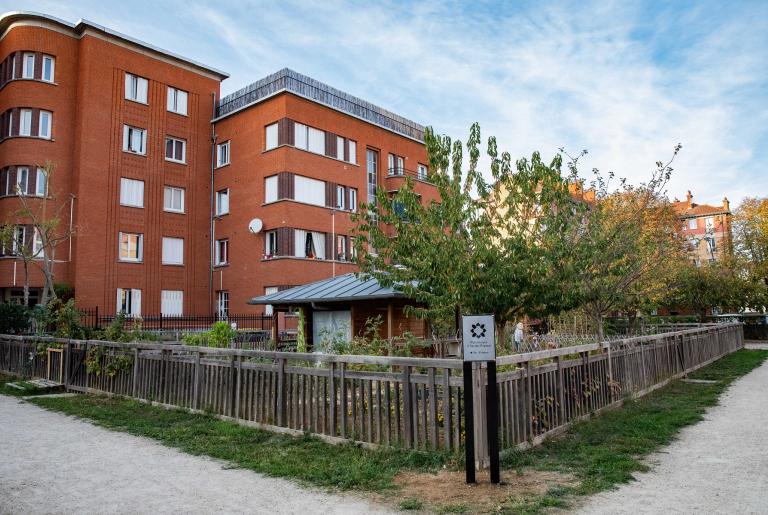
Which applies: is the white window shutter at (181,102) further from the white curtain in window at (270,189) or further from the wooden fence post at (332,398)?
the wooden fence post at (332,398)

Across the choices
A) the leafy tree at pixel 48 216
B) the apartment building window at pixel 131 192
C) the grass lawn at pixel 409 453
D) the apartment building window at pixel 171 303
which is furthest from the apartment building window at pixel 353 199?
the grass lawn at pixel 409 453

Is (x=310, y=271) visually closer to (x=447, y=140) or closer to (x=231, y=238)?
(x=231, y=238)

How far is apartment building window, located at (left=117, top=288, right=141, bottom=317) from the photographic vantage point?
93.3ft

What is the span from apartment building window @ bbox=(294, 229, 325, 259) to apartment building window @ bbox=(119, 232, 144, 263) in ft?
26.2

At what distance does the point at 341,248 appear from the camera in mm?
31938

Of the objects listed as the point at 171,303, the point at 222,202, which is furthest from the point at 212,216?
the point at 171,303

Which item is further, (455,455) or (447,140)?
(447,140)

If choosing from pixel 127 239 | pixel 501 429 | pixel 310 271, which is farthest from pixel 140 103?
pixel 501 429

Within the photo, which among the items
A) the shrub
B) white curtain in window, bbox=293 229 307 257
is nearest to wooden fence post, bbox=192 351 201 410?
the shrub

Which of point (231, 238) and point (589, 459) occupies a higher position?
point (231, 238)

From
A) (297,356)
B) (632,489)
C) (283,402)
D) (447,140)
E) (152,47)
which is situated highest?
(152,47)

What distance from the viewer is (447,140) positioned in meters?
12.6

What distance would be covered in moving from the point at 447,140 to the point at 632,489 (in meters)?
8.51

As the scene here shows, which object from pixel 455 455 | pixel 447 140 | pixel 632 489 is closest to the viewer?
pixel 632 489
